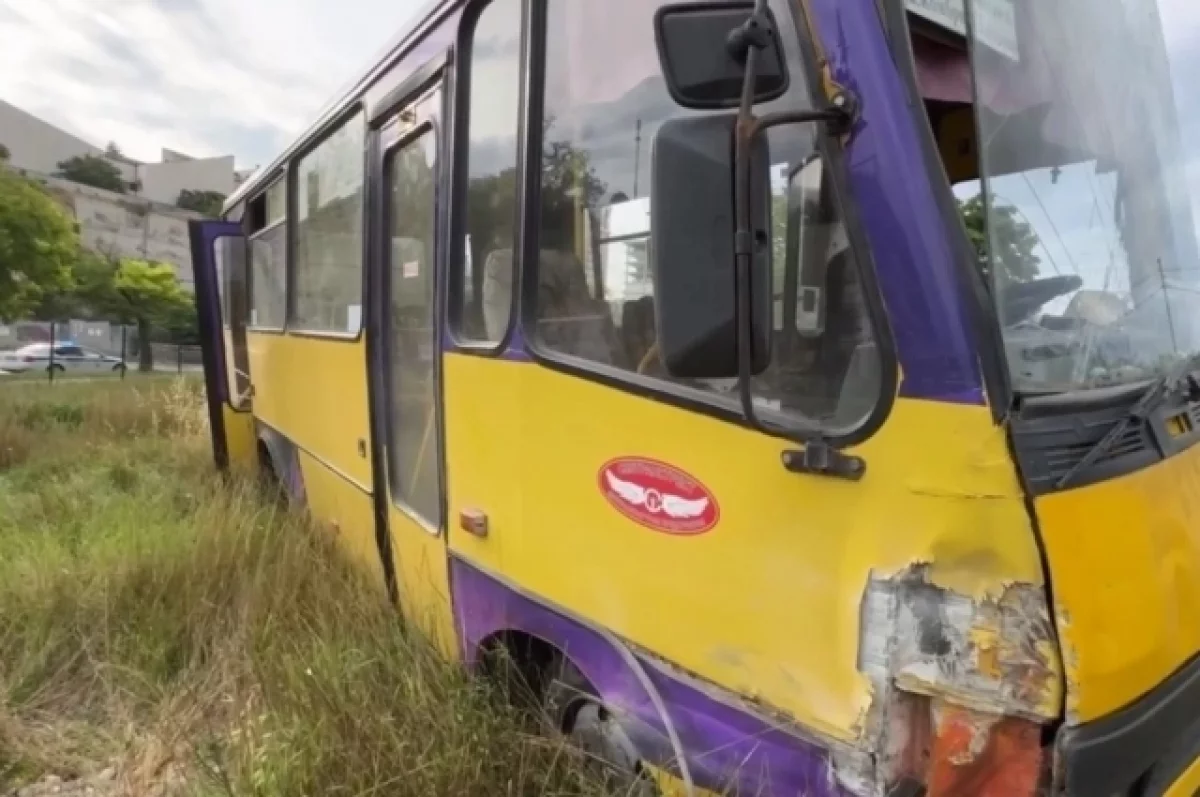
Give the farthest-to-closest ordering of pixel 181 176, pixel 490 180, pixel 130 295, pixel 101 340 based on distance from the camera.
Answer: pixel 181 176, pixel 101 340, pixel 130 295, pixel 490 180

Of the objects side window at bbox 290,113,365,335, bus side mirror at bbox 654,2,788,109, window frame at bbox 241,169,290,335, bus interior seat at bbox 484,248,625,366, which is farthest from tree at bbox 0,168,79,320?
bus side mirror at bbox 654,2,788,109

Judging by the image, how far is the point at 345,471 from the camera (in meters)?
4.32

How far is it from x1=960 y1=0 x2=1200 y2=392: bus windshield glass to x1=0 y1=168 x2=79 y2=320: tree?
2214 centimetres

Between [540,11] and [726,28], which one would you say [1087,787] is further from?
[540,11]

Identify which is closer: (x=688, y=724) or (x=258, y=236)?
(x=688, y=724)

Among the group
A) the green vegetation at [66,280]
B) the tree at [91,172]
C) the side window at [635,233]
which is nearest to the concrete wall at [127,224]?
the tree at [91,172]

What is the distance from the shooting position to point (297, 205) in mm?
5551

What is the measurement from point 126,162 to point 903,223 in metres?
78.4

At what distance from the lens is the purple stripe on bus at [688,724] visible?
5.97 ft

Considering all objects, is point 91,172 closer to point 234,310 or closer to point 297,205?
point 234,310

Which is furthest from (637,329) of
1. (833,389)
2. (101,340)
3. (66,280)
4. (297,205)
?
(101,340)

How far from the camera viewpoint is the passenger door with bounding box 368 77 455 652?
3.13 m

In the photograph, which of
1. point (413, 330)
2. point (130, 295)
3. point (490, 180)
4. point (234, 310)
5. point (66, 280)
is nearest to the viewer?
point (490, 180)

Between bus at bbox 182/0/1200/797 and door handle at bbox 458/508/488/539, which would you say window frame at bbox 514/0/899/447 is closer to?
bus at bbox 182/0/1200/797
